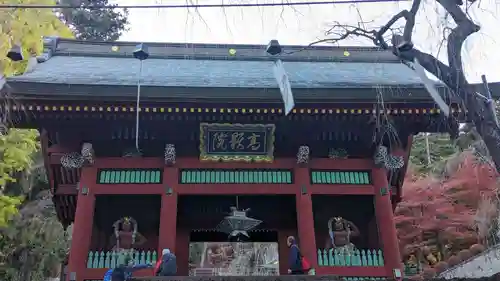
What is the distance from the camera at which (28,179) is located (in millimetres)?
17000

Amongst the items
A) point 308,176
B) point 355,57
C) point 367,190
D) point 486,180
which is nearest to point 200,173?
point 308,176

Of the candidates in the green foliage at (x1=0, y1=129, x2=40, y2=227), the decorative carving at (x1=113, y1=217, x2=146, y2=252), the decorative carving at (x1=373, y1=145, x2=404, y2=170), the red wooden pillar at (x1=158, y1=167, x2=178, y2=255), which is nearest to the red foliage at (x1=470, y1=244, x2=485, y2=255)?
the decorative carving at (x1=373, y1=145, x2=404, y2=170)

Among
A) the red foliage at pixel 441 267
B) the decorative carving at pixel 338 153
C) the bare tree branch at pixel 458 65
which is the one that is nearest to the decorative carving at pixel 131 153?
the decorative carving at pixel 338 153

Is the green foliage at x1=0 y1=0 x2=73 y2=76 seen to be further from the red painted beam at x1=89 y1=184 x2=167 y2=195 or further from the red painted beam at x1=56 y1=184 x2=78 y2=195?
the red painted beam at x1=89 y1=184 x2=167 y2=195

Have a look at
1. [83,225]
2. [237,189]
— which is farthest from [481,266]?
[83,225]

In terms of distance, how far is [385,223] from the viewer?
9.98 m

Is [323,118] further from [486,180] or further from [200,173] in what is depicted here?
[486,180]

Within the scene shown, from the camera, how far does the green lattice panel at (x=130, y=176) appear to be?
1020 cm

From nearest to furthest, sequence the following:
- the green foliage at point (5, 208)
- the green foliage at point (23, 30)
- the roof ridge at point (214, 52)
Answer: the green foliage at point (23, 30)
the green foliage at point (5, 208)
the roof ridge at point (214, 52)

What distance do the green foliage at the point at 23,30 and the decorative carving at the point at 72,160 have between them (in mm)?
3207

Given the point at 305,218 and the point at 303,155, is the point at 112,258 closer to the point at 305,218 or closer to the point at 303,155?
the point at 305,218

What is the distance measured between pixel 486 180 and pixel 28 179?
52.9 ft

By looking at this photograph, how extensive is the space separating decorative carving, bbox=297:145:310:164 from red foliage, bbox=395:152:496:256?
8849 mm

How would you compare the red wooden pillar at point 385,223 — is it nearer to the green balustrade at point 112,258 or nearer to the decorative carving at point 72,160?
the green balustrade at point 112,258
